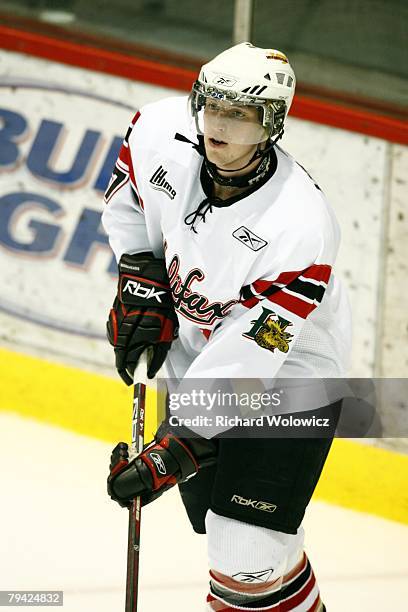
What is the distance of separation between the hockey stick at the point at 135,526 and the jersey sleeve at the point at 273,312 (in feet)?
0.71

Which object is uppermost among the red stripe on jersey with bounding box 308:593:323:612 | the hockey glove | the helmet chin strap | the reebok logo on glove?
the helmet chin strap

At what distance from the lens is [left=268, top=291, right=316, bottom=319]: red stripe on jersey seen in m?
→ 2.32

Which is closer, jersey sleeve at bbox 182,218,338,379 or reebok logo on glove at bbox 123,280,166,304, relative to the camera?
jersey sleeve at bbox 182,218,338,379

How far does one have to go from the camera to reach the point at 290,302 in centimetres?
232

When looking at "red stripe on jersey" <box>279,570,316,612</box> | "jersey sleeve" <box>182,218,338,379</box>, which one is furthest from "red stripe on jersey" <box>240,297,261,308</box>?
"red stripe on jersey" <box>279,570,316,612</box>

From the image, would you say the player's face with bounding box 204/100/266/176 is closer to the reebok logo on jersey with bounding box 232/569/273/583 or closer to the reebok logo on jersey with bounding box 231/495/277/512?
the reebok logo on jersey with bounding box 231/495/277/512

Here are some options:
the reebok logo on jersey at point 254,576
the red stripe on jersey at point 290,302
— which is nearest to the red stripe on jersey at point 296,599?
the reebok logo on jersey at point 254,576

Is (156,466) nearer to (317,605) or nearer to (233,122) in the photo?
(317,605)

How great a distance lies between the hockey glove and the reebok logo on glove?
0.30 meters

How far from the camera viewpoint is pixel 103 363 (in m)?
3.79

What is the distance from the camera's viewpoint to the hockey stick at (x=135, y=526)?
2.47 metres

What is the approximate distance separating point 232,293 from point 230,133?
0.31m

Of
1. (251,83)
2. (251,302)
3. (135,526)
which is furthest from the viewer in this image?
(135,526)

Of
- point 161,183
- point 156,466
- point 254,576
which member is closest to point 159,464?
Result: point 156,466
